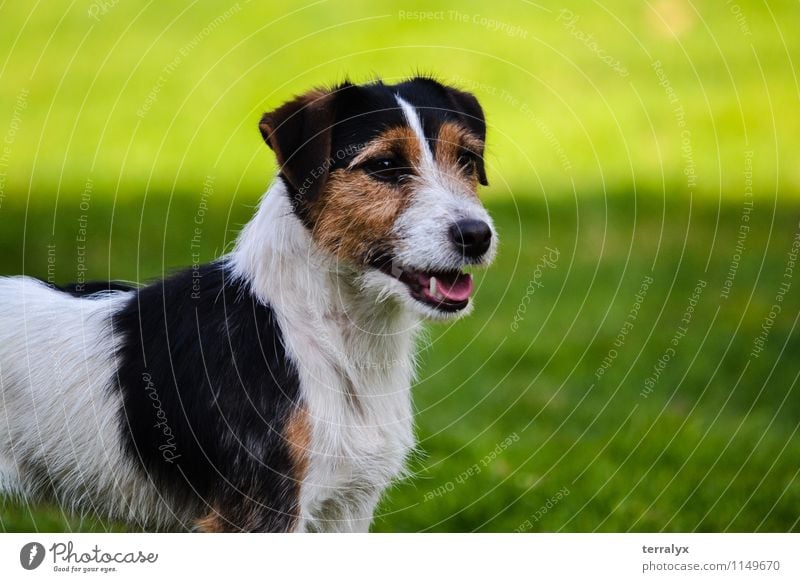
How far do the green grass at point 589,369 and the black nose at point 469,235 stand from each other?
1.00 m

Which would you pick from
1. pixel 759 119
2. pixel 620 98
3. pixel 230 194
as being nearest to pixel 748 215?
pixel 759 119

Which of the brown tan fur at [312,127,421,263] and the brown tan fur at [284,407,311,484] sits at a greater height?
the brown tan fur at [312,127,421,263]

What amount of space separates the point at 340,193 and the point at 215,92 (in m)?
5.42

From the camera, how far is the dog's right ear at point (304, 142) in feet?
14.6

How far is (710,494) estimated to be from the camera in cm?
623

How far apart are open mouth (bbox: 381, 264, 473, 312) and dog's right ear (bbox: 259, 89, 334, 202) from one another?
49 centimetres

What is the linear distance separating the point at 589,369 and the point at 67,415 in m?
4.51

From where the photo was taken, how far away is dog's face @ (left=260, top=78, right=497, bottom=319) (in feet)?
14.6

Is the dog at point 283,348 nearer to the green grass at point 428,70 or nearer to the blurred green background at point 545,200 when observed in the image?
the blurred green background at point 545,200

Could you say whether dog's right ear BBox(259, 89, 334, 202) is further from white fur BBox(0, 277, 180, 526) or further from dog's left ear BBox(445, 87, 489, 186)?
white fur BBox(0, 277, 180, 526)

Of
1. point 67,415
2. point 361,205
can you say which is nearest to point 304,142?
point 361,205
